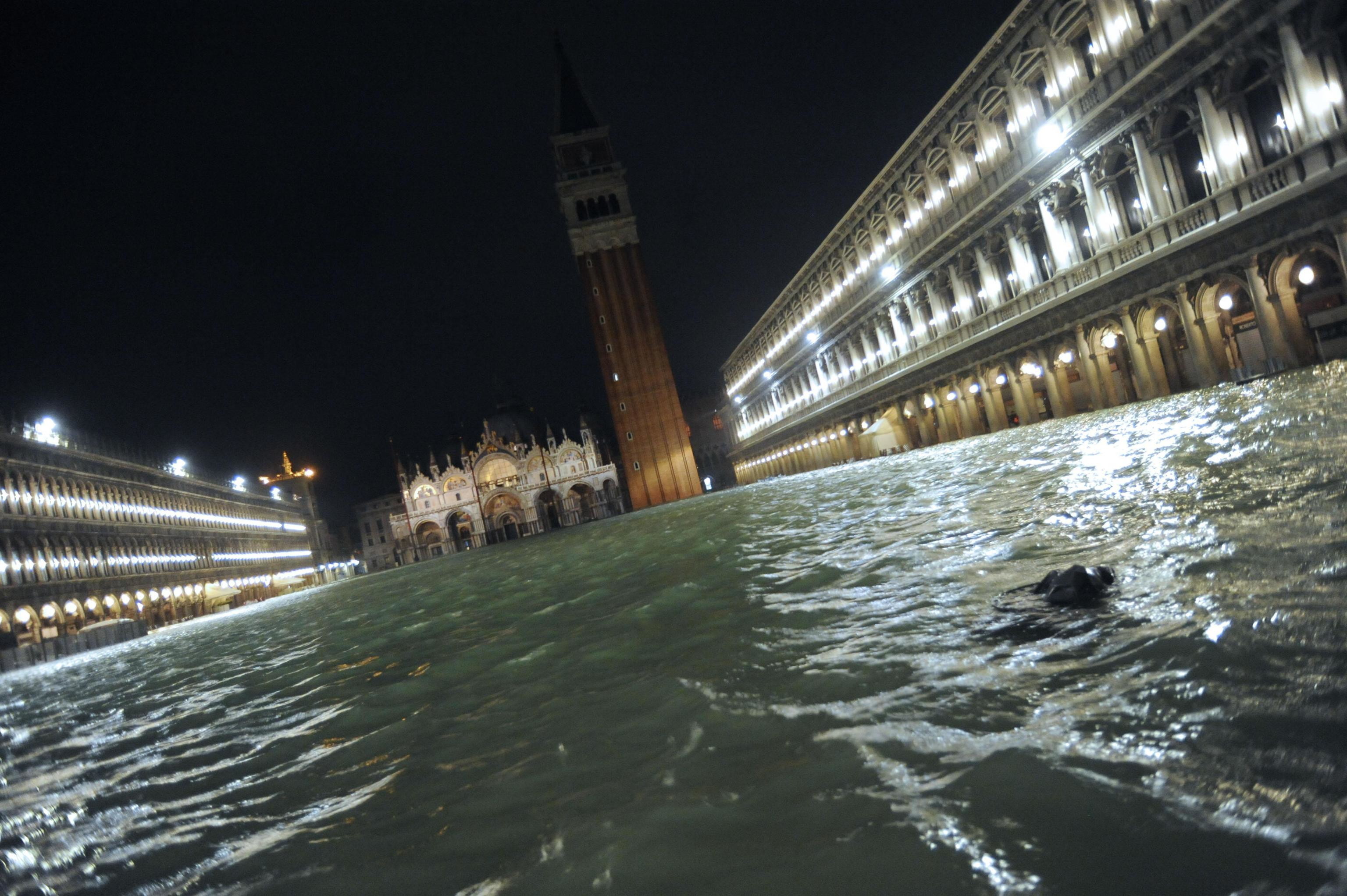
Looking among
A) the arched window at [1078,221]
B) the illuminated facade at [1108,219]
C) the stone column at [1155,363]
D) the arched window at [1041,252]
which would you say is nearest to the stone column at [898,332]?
the illuminated facade at [1108,219]

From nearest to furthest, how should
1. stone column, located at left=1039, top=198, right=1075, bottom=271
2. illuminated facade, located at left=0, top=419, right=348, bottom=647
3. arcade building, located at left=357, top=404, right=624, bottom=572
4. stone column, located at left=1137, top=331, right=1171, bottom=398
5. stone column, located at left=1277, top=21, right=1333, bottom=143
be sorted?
1. stone column, located at left=1277, top=21, right=1333, bottom=143
2. stone column, located at left=1137, top=331, right=1171, bottom=398
3. stone column, located at left=1039, top=198, right=1075, bottom=271
4. illuminated facade, located at left=0, top=419, right=348, bottom=647
5. arcade building, located at left=357, top=404, right=624, bottom=572

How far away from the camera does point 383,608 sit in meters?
15.8

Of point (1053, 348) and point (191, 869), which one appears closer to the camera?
point (191, 869)

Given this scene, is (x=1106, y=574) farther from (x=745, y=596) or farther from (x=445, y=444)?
(x=445, y=444)

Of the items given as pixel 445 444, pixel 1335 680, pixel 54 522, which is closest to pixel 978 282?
pixel 1335 680

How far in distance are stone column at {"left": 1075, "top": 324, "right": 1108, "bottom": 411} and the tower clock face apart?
49.4 m

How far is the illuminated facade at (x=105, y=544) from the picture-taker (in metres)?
39.4

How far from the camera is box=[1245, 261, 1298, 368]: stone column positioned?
670 inches

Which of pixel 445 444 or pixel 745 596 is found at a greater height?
pixel 445 444

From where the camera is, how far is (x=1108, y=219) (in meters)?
22.7

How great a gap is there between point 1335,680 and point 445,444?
10356 cm

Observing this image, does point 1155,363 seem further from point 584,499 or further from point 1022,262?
point 584,499

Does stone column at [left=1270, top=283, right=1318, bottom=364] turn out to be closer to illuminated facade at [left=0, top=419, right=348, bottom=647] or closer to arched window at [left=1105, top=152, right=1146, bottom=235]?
arched window at [left=1105, top=152, right=1146, bottom=235]

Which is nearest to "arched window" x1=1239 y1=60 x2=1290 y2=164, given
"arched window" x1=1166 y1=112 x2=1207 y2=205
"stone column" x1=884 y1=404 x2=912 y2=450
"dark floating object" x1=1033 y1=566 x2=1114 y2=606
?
"arched window" x1=1166 y1=112 x2=1207 y2=205
